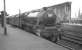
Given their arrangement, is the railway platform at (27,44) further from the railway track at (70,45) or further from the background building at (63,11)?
the background building at (63,11)

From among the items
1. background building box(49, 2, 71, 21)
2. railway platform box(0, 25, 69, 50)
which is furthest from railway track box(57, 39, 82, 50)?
background building box(49, 2, 71, 21)

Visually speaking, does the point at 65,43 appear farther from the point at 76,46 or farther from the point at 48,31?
the point at 48,31

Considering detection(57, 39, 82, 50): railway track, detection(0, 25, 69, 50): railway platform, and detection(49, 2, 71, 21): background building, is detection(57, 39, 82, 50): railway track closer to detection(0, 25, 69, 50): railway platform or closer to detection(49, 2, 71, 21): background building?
detection(0, 25, 69, 50): railway platform

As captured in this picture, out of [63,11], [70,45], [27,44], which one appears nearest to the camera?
[70,45]

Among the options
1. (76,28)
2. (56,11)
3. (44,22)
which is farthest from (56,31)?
(76,28)

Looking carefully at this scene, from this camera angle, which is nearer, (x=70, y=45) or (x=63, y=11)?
(x=70, y=45)

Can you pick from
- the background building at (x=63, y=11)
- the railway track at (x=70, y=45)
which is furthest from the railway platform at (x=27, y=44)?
the background building at (x=63, y=11)

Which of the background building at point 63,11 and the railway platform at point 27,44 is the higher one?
the background building at point 63,11

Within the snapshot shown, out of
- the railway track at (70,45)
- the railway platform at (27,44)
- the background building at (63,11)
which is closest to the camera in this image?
the railway track at (70,45)

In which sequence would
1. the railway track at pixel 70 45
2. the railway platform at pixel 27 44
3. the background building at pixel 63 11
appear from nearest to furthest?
the railway track at pixel 70 45, the railway platform at pixel 27 44, the background building at pixel 63 11

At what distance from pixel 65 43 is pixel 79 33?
42.2 inches

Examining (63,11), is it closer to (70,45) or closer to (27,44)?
(70,45)

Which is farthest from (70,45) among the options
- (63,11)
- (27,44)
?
(63,11)

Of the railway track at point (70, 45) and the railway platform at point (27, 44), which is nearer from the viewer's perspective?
the railway track at point (70, 45)
